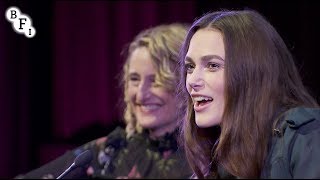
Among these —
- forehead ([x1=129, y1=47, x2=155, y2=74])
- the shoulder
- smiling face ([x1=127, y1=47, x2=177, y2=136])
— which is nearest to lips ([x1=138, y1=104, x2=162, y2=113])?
smiling face ([x1=127, y1=47, x2=177, y2=136])

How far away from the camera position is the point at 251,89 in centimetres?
139

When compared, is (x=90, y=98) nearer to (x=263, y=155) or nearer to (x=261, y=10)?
(x=261, y=10)

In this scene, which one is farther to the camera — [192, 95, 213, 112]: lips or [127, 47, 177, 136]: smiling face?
[127, 47, 177, 136]: smiling face

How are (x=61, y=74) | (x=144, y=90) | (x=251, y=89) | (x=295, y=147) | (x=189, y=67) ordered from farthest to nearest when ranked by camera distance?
1. (x=61, y=74)
2. (x=144, y=90)
3. (x=189, y=67)
4. (x=251, y=89)
5. (x=295, y=147)

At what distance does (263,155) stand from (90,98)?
1.99 m

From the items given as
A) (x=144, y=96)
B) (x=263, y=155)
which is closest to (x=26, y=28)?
(x=144, y=96)

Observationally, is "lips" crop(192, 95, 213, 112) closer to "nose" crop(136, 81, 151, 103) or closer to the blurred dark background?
"nose" crop(136, 81, 151, 103)

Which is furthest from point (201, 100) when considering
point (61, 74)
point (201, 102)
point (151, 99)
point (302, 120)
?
point (61, 74)

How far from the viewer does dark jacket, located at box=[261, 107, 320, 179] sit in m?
1.24

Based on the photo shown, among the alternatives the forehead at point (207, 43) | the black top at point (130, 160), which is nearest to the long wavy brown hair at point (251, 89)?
the forehead at point (207, 43)

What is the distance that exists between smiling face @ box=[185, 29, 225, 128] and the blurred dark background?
4.75 feet

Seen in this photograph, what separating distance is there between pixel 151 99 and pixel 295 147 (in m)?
1.05

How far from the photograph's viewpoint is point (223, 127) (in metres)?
1.39

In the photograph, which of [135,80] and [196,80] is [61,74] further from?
[196,80]
